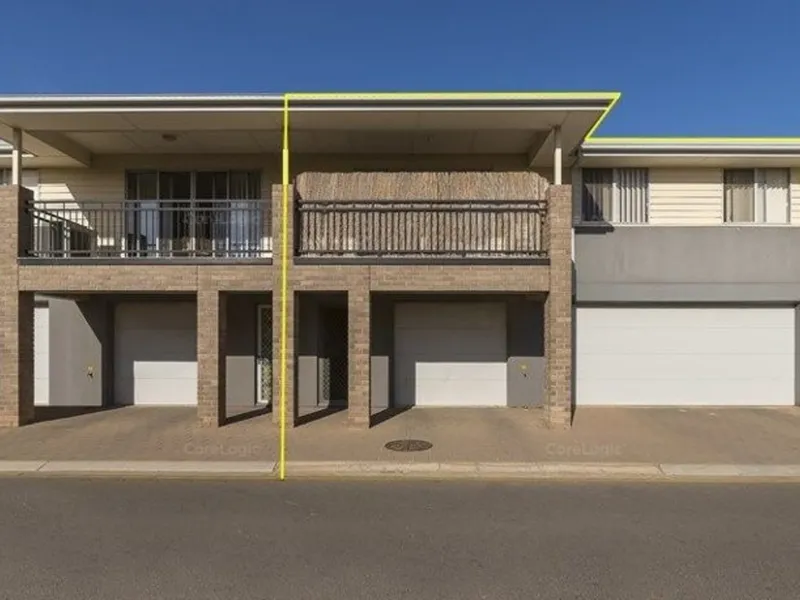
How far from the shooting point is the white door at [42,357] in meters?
12.0

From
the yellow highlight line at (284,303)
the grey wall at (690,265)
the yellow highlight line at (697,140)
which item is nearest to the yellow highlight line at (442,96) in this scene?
the yellow highlight line at (284,303)

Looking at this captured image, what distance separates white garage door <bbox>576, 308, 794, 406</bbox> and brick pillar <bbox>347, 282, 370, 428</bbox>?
4645 mm

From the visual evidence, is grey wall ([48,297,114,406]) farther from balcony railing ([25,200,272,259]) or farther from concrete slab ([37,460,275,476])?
concrete slab ([37,460,275,476])

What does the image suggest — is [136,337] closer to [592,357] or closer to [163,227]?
[163,227]

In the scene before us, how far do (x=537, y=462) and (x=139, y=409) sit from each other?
25.4ft

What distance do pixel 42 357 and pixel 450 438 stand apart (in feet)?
27.8

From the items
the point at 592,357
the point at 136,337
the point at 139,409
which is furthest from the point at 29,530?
the point at 592,357

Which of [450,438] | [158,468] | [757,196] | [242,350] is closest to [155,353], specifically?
[242,350]

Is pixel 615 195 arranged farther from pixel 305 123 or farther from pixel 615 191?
pixel 305 123

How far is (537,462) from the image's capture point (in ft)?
24.8

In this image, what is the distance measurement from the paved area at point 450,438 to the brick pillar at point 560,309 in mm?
462

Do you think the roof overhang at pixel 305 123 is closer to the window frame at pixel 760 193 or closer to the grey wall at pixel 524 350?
the grey wall at pixel 524 350

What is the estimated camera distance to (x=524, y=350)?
1185 centimetres

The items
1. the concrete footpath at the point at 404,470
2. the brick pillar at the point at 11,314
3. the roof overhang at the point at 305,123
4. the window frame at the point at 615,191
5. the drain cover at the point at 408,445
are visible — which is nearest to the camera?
the concrete footpath at the point at 404,470
